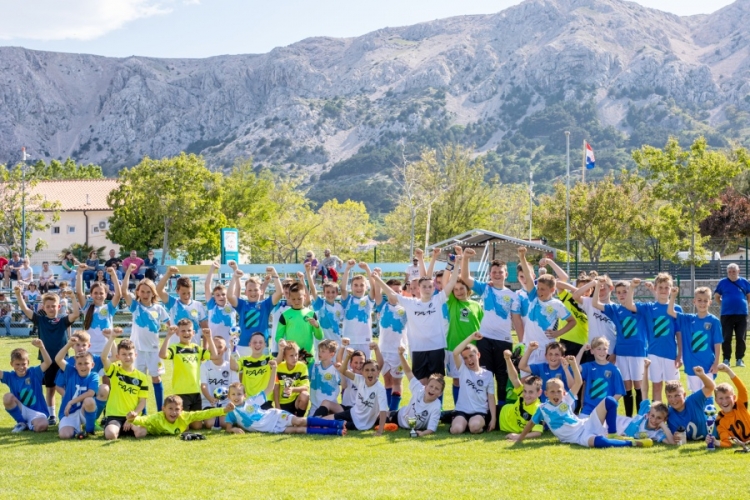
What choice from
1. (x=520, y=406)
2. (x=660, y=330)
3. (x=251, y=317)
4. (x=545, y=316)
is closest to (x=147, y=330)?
(x=251, y=317)

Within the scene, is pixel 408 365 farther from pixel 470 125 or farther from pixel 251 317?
pixel 470 125

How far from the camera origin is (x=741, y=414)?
7.93m

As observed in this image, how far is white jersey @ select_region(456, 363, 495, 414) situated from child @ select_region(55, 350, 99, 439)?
13.3 feet

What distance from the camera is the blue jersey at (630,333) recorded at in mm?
9609

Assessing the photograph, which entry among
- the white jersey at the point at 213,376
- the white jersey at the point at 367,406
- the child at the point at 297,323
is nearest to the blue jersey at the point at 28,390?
the white jersey at the point at 213,376

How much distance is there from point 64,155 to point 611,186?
17498 centimetres

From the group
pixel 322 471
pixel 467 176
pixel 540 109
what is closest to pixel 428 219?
pixel 467 176

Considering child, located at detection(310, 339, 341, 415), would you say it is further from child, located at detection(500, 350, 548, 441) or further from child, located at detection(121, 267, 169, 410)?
child, located at detection(121, 267, 169, 410)

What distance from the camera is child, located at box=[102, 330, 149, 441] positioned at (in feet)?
29.9

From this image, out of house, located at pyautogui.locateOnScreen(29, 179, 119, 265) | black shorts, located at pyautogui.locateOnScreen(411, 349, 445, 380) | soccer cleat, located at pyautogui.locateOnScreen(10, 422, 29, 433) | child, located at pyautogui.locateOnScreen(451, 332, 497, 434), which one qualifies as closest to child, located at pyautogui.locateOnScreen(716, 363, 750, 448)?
child, located at pyautogui.locateOnScreen(451, 332, 497, 434)

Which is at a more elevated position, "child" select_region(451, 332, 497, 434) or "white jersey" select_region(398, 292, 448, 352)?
"white jersey" select_region(398, 292, 448, 352)

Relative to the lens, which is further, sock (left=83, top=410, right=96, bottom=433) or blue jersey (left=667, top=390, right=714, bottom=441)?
sock (left=83, top=410, right=96, bottom=433)

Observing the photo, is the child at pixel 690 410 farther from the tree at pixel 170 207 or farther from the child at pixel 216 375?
the tree at pixel 170 207

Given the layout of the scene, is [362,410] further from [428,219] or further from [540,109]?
[540,109]
